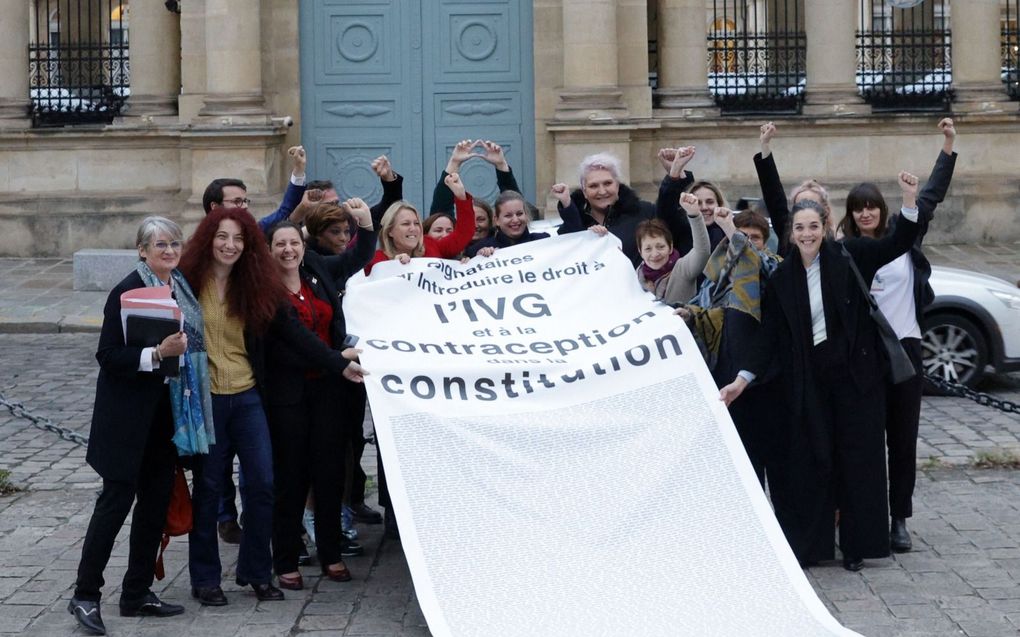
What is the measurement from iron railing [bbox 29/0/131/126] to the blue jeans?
15.0 meters

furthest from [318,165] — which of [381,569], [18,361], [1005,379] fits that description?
[381,569]

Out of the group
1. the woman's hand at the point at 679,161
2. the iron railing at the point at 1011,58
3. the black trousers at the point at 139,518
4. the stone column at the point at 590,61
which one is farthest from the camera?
the iron railing at the point at 1011,58

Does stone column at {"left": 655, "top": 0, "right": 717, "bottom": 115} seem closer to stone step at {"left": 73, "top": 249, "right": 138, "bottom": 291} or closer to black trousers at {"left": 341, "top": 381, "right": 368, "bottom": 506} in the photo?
stone step at {"left": 73, "top": 249, "right": 138, "bottom": 291}

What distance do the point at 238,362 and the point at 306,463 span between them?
0.67 meters

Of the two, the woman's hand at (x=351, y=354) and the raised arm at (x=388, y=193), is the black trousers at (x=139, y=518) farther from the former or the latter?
the raised arm at (x=388, y=193)

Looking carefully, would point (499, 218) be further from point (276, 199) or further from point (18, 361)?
point (276, 199)

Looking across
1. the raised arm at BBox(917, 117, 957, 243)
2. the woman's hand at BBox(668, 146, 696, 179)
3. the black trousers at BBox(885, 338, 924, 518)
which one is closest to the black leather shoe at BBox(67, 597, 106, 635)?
the woman's hand at BBox(668, 146, 696, 179)

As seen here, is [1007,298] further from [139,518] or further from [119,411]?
[119,411]

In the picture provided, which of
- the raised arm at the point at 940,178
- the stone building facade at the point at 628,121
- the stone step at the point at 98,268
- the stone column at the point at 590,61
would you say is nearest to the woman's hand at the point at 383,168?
the raised arm at the point at 940,178

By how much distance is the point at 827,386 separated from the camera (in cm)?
846

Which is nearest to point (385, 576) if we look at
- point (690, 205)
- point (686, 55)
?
point (690, 205)

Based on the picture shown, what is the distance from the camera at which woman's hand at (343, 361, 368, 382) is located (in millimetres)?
7996

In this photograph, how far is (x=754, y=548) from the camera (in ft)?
25.0

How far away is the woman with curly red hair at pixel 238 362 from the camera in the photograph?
7.89m
